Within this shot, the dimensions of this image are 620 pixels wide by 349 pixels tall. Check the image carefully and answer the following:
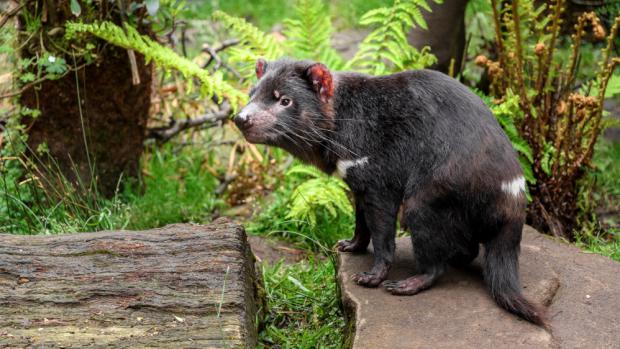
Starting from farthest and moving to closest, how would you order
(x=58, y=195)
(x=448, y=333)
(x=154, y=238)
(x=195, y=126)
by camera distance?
1. (x=195, y=126)
2. (x=58, y=195)
3. (x=154, y=238)
4. (x=448, y=333)

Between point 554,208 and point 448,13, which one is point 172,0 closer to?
point 448,13

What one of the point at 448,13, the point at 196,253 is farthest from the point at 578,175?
the point at 196,253

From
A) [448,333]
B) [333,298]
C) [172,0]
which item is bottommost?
[333,298]

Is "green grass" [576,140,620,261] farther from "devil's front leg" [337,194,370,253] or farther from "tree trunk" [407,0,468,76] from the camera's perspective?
"devil's front leg" [337,194,370,253]

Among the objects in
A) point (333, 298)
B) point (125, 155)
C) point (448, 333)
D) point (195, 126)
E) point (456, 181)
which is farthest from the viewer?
point (195, 126)

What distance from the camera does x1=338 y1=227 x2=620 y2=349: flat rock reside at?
3318 millimetres

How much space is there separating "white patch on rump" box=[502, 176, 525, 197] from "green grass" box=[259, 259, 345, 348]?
1.18m

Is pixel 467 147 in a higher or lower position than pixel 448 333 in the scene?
higher

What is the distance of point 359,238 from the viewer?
430cm

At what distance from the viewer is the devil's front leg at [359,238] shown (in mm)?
Answer: 4223

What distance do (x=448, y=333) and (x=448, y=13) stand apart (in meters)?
3.51

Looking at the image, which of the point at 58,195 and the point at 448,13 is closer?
the point at 58,195

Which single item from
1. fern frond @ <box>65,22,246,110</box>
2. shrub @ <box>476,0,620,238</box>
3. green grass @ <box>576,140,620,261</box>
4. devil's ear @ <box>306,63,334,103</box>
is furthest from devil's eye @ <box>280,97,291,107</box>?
green grass @ <box>576,140,620,261</box>

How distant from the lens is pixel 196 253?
12.3 feet
